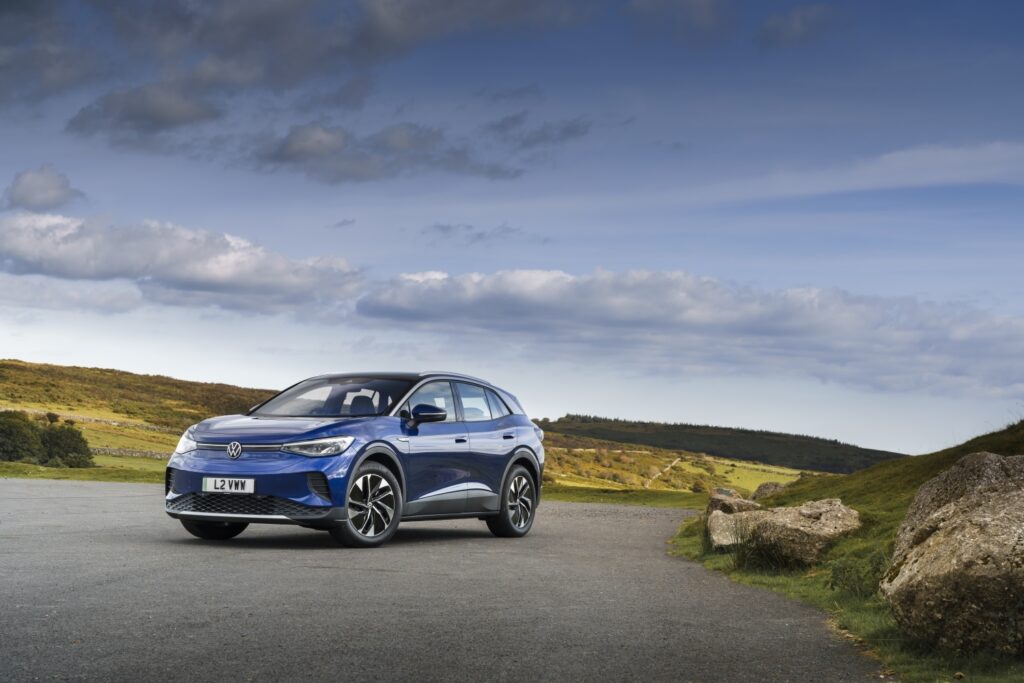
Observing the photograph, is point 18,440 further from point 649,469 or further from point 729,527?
point 649,469

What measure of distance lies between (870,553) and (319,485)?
569 cm

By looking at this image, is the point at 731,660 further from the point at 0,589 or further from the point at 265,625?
the point at 0,589

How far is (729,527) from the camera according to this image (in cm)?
1384

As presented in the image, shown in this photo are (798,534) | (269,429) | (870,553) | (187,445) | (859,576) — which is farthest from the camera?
(187,445)

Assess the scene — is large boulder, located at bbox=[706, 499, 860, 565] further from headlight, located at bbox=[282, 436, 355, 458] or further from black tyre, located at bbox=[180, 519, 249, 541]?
black tyre, located at bbox=[180, 519, 249, 541]

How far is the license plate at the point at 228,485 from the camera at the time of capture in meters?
12.5

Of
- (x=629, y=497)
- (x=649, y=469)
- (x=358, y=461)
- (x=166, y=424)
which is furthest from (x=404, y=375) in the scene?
(x=649, y=469)

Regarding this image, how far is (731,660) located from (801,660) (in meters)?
0.47

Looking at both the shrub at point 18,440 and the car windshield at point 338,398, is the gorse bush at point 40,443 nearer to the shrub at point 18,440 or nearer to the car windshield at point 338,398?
the shrub at point 18,440

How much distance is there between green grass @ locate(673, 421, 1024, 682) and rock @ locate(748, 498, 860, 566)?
0.13m

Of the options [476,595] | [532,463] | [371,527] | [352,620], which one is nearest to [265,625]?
[352,620]

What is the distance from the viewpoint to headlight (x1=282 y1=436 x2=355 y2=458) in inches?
496

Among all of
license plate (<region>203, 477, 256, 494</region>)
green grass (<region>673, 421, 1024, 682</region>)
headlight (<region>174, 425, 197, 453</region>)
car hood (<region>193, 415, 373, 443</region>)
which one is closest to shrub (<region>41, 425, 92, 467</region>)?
headlight (<region>174, 425, 197, 453</region>)

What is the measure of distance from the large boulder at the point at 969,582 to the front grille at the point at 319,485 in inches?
257
